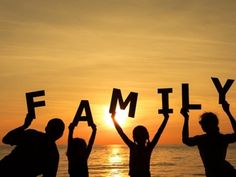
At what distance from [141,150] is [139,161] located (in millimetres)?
200

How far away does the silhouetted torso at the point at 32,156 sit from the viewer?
6160mm

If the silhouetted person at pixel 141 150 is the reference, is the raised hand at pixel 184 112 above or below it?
above

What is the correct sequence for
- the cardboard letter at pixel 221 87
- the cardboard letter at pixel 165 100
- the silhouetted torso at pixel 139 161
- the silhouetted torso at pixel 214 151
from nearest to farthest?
the silhouetted torso at pixel 214 151
the cardboard letter at pixel 221 87
the cardboard letter at pixel 165 100
the silhouetted torso at pixel 139 161

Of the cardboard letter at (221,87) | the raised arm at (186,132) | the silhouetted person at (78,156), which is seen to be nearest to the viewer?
the raised arm at (186,132)

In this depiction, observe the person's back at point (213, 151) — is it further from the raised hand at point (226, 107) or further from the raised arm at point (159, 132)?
the raised arm at point (159, 132)

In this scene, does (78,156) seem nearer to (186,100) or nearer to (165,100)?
(165,100)

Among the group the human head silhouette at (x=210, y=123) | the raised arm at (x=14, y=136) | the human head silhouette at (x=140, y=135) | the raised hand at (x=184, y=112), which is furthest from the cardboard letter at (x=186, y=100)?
the raised arm at (x=14, y=136)

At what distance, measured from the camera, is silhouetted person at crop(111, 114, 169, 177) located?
7934 mm

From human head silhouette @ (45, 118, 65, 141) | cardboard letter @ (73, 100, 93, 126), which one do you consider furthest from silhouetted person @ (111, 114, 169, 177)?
human head silhouette @ (45, 118, 65, 141)

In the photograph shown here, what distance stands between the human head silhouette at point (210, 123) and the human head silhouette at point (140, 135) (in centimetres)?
118

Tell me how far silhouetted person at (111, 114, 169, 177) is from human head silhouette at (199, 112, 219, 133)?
859mm

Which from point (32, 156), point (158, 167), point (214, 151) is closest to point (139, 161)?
point (214, 151)

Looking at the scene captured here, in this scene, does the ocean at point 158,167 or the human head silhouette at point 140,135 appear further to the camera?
the ocean at point 158,167

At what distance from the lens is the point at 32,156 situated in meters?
6.27
